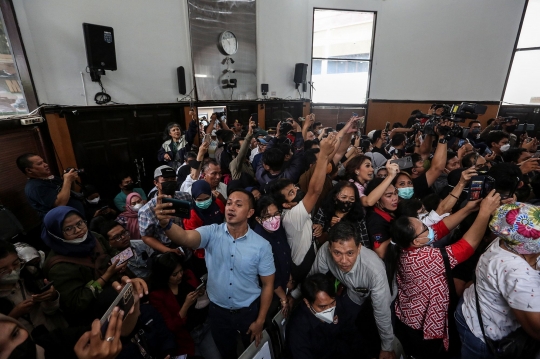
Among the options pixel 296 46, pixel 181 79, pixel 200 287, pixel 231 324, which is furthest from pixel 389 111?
pixel 231 324

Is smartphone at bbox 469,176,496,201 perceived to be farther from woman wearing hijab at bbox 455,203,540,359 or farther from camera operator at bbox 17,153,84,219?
camera operator at bbox 17,153,84,219

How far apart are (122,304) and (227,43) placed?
6450mm

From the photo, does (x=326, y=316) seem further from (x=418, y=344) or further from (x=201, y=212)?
(x=201, y=212)

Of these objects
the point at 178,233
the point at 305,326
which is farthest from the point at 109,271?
the point at 305,326

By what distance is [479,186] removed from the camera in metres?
1.70

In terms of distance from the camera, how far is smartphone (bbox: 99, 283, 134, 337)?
893 mm

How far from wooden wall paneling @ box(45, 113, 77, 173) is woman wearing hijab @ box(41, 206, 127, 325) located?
2796 millimetres

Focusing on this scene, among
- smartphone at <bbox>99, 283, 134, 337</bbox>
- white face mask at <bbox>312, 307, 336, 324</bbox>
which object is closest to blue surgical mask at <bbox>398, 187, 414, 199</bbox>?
white face mask at <bbox>312, 307, 336, 324</bbox>

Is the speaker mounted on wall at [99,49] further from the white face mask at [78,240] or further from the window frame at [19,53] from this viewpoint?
the white face mask at [78,240]

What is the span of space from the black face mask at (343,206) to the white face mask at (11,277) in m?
2.00

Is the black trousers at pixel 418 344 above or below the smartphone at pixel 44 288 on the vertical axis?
below

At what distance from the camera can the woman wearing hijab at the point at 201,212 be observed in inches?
84.0

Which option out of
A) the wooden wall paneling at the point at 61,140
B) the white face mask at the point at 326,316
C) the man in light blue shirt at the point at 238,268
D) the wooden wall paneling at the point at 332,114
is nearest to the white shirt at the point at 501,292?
the white face mask at the point at 326,316

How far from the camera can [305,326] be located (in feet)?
5.31
